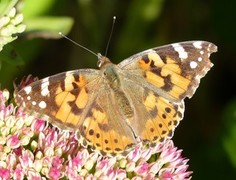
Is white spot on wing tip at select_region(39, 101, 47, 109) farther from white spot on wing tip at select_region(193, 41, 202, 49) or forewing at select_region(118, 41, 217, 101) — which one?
white spot on wing tip at select_region(193, 41, 202, 49)

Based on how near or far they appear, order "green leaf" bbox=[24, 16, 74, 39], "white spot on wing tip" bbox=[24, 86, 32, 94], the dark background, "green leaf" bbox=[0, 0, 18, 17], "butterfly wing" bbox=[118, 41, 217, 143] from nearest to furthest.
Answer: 1. "white spot on wing tip" bbox=[24, 86, 32, 94]
2. "butterfly wing" bbox=[118, 41, 217, 143]
3. "green leaf" bbox=[0, 0, 18, 17]
4. "green leaf" bbox=[24, 16, 74, 39]
5. the dark background

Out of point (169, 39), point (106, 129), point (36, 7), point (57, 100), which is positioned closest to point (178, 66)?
point (106, 129)

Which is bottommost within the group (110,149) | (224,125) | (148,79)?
(224,125)

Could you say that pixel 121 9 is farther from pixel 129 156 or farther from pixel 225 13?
pixel 129 156

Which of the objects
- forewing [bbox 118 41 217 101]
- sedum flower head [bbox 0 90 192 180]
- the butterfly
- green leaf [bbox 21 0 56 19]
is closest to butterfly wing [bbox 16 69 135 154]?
the butterfly

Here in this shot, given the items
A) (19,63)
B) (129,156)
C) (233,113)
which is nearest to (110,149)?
(129,156)

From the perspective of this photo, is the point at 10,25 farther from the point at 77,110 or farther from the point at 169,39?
the point at 169,39

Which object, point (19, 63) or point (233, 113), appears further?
point (233, 113)
